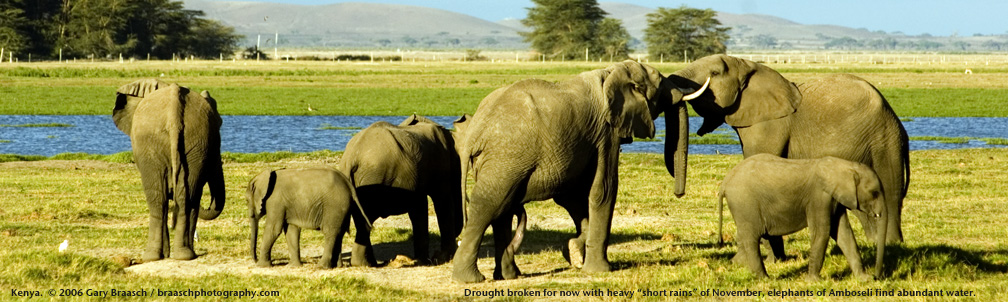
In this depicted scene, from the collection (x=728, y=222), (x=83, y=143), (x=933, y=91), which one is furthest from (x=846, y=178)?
(x=933, y=91)

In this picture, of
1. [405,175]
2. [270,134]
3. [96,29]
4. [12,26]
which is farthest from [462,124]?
[96,29]

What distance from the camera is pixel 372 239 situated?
51.4ft

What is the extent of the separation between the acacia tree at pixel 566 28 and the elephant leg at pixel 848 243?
105m

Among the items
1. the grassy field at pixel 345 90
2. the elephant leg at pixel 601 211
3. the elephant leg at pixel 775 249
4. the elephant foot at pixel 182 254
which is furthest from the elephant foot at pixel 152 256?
the grassy field at pixel 345 90

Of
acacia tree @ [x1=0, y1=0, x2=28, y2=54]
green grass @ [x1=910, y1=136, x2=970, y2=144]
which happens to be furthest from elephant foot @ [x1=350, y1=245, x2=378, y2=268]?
acacia tree @ [x1=0, y1=0, x2=28, y2=54]

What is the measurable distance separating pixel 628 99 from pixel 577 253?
172 cm

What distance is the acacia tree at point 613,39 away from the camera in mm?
116438

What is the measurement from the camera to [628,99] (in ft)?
39.4

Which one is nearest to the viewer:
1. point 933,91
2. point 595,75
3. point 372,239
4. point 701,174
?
point 595,75

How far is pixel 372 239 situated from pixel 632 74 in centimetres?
487

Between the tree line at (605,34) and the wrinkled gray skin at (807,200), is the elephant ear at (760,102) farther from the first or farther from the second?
the tree line at (605,34)

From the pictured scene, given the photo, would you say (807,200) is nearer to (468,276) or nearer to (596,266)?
(596,266)

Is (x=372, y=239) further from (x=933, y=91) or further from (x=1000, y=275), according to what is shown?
(x=933, y=91)

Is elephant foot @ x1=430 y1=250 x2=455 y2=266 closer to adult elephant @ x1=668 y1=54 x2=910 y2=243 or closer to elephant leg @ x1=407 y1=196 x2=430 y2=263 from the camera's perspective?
elephant leg @ x1=407 y1=196 x2=430 y2=263
